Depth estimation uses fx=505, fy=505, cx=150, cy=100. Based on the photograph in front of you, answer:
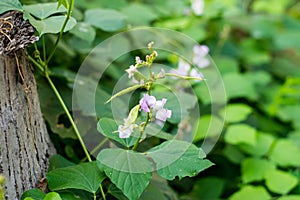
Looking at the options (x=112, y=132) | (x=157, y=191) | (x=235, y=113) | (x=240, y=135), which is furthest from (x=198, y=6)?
(x=112, y=132)

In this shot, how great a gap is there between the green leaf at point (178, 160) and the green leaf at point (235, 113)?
31.2 inches

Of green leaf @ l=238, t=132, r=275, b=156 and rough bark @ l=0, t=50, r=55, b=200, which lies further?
green leaf @ l=238, t=132, r=275, b=156

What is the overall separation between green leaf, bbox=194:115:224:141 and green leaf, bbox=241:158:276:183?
0.47ft

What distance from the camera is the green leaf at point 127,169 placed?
101 centimetres

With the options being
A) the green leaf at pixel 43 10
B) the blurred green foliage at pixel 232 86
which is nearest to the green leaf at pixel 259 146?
the blurred green foliage at pixel 232 86

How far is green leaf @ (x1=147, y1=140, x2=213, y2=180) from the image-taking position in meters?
1.03

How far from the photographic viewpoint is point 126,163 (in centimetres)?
103

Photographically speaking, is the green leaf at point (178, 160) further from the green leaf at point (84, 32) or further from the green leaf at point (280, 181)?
the green leaf at point (280, 181)

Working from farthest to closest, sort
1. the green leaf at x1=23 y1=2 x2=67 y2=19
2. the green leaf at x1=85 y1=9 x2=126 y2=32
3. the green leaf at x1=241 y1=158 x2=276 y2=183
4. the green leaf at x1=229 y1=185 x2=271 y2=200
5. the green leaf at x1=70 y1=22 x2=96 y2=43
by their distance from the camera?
the green leaf at x1=241 y1=158 x2=276 y2=183, the green leaf at x1=229 y1=185 x2=271 y2=200, the green leaf at x1=85 y1=9 x2=126 y2=32, the green leaf at x1=70 y1=22 x2=96 y2=43, the green leaf at x1=23 y1=2 x2=67 y2=19

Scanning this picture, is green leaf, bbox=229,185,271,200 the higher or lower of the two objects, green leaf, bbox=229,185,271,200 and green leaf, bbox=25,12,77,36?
the lower

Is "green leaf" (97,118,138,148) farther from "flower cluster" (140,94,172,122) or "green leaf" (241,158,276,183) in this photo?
"green leaf" (241,158,276,183)

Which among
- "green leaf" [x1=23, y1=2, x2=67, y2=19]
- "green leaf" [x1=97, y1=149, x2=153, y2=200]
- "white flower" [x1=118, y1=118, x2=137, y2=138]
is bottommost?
"green leaf" [x1=97, y1=149, x2=153, y2=200]

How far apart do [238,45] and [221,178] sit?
38.4 inches

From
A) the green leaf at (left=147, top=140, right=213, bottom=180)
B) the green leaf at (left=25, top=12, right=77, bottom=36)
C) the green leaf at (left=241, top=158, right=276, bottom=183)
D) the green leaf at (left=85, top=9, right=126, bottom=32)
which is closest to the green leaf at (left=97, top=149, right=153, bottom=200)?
the green leaf at (left=147, top=140, right=213, bottom=180)
